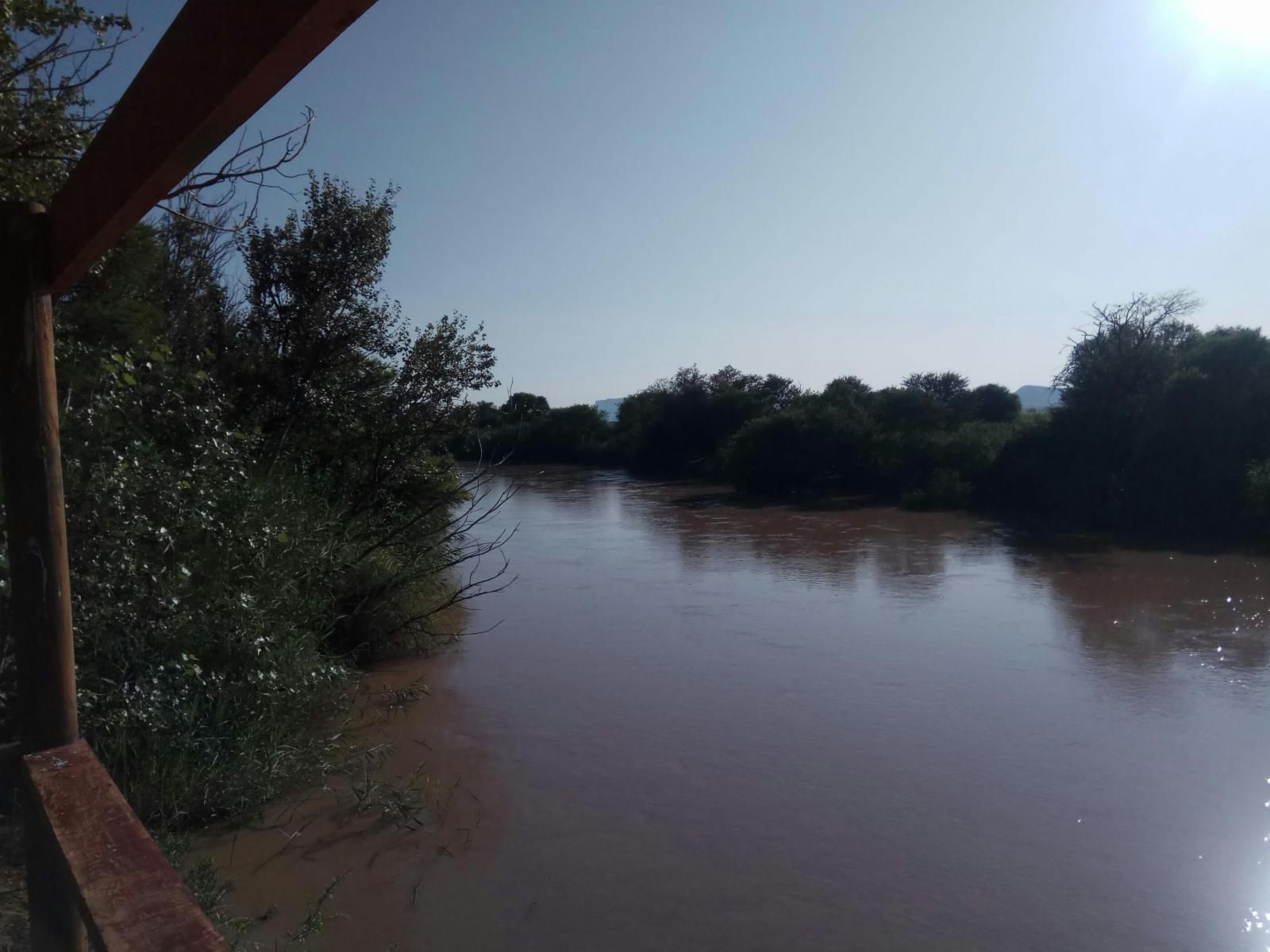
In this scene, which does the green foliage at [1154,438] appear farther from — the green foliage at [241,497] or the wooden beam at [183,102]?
the wooden beam at [183,102]

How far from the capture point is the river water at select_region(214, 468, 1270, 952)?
15.2 feet

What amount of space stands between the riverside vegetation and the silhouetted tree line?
127 centimetres

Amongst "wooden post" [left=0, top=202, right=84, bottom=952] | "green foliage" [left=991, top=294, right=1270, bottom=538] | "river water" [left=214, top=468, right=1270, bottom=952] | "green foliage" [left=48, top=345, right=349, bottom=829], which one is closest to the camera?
"wooden post" [left=0, top=202, right=84, bottom=952]

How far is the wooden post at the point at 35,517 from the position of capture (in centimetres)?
207

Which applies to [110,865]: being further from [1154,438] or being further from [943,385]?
[943,385]

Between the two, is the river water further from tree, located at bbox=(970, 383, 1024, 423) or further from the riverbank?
tree, located at bbox=(970, 383, 1024, 423)

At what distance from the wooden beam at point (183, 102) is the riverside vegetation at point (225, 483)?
7.43ft

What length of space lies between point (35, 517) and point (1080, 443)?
68.1 feet

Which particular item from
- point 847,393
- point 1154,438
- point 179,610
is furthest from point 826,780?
point 847,393

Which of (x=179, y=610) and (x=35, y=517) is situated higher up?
(x=35, y=517)

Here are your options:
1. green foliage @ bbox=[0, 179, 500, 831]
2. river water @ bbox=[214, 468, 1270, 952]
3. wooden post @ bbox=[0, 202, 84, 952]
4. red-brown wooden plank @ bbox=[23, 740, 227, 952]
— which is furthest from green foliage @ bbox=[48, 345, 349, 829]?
red-brown wooden plank @ bbox=[23, 740, 227, 952]

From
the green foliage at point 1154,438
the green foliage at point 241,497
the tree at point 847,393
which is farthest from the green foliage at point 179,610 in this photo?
the tree at point 847,393

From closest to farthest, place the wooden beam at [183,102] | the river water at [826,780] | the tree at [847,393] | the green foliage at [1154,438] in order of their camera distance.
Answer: the wooden beam at [183,102], the river water at [826,780], the green foliage at [1154,438], the tree at [847,393]

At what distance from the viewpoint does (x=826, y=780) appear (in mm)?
6363
